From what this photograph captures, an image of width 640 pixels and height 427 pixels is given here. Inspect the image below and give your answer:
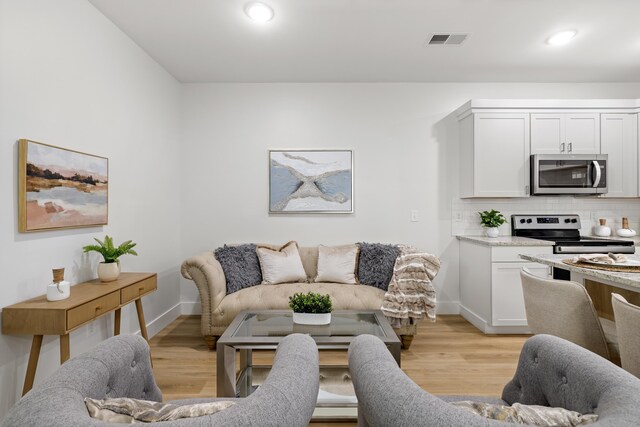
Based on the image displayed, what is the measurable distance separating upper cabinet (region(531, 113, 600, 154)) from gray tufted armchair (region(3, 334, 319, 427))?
368cm

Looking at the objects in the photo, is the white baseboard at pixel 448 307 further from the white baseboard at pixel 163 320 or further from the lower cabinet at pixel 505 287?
the white baseboard at pixel 163 320

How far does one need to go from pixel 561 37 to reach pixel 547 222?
75.4 inches

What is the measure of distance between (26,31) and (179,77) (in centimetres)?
207

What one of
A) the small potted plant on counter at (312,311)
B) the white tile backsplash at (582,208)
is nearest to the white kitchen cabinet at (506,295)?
the white tile backsplash at (582,208)

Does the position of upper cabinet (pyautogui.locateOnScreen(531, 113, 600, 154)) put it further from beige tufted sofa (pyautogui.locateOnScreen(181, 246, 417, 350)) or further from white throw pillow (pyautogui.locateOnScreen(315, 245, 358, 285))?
beige tufted sofa (pyautogui.locateOnScreen(181, 246, 417, 350))

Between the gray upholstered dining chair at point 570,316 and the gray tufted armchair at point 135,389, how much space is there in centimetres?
114

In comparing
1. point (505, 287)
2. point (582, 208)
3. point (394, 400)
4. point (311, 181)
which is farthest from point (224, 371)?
point (582, 208)

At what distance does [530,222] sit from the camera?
4.09 meters

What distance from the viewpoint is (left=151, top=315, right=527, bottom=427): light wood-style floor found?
252 centimetres

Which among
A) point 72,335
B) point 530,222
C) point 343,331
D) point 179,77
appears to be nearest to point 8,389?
point 72,335

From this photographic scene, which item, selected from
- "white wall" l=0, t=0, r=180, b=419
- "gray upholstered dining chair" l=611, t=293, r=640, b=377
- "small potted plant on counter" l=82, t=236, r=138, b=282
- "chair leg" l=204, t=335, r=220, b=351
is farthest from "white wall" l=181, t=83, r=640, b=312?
"gray upholstered dining chair" l=611, t=293, r=640, b=377

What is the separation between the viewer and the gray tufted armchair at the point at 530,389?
70 centimetres

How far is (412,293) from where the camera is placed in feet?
10.4

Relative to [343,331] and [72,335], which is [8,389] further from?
[343,331]
